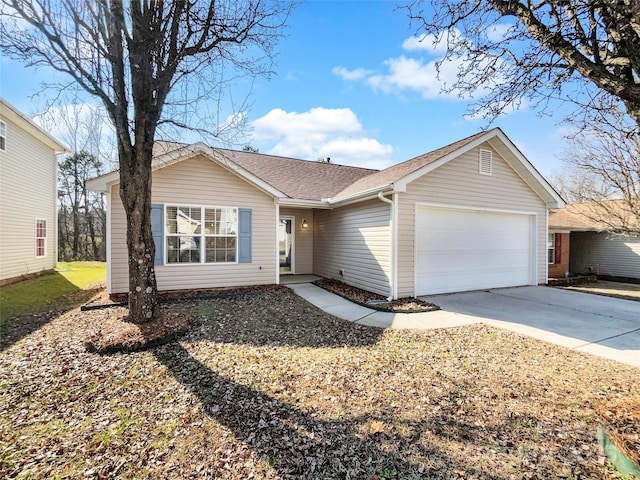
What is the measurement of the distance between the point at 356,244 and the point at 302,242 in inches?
135

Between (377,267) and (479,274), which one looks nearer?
(377,267)

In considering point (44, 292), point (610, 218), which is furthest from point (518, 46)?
point (44, 292)

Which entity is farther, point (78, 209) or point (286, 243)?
point (78, 209)

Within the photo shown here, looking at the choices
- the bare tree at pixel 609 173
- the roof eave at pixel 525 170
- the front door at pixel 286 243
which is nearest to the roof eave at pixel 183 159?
the front door at pixel 286 243

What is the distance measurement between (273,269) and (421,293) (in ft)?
14.8

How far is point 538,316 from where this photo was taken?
22.0 ft

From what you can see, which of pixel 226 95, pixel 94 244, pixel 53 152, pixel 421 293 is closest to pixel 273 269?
pixel 421 293

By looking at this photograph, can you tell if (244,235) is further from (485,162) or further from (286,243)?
(485,162)

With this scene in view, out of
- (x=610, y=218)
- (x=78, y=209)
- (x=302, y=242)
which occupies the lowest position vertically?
(x=302, y=242)

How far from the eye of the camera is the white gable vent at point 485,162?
9219mm

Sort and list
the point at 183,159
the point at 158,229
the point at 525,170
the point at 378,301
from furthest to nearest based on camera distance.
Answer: the point at 525,170, the point at 183,159, the point at 158,229, the point at 378,301

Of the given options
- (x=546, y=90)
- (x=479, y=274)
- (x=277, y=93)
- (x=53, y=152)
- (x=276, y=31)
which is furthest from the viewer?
(x=53, y=152)

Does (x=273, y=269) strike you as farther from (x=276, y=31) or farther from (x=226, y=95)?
(x=276, y=31)

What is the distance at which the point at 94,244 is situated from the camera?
19.9 meters
